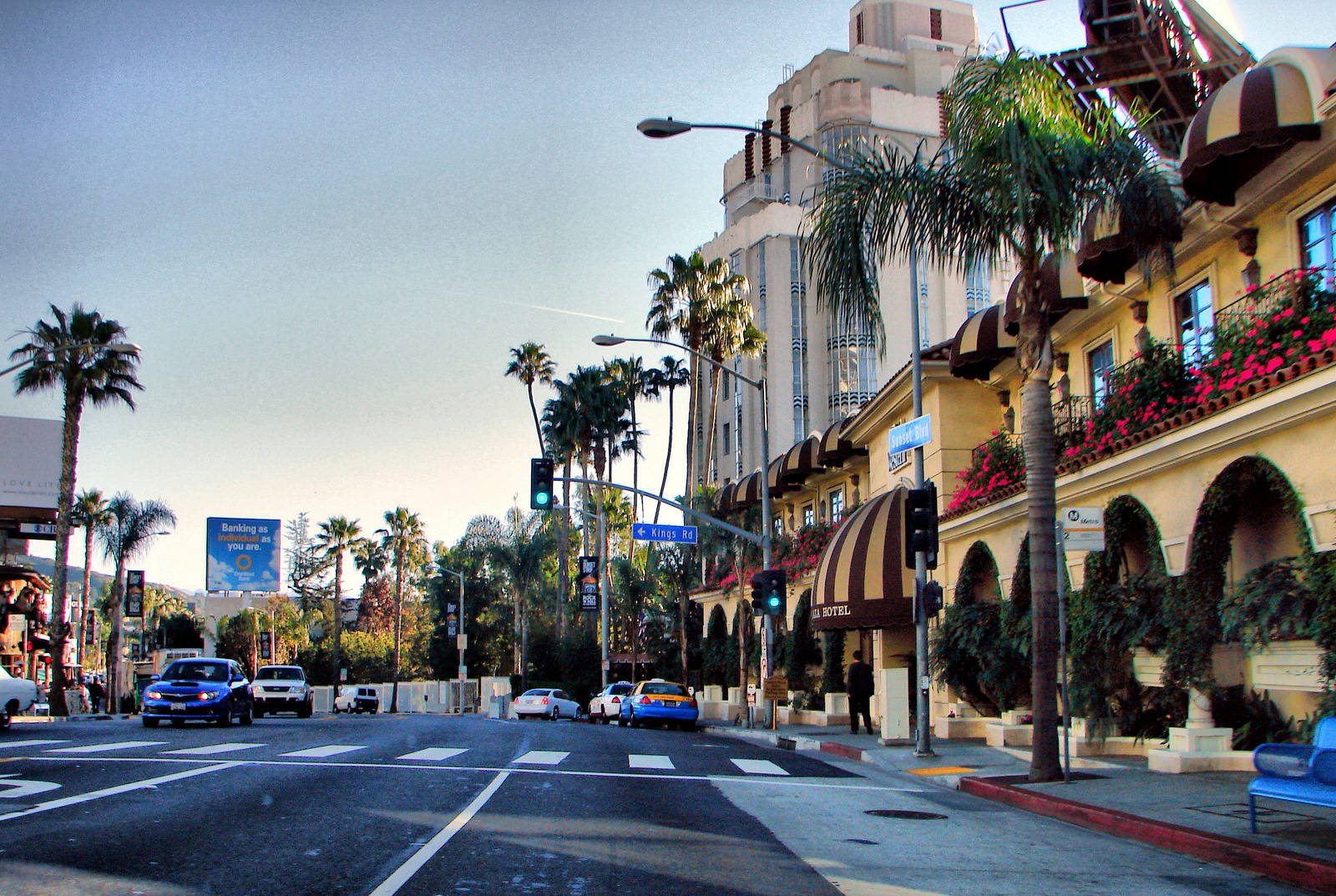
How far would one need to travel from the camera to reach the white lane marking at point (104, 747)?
1648 cm

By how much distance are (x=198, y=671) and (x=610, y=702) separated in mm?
19779

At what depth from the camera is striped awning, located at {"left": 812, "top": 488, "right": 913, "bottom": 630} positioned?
990 inches

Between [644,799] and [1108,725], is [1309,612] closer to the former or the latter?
[1108,725]

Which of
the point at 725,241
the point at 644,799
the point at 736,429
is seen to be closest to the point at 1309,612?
the point at 644,799

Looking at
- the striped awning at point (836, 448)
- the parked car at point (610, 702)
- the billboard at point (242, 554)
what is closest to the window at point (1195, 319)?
the striped awning at point (836, 448)

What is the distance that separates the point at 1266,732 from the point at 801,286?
180 feet

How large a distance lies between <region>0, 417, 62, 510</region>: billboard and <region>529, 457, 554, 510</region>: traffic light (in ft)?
103

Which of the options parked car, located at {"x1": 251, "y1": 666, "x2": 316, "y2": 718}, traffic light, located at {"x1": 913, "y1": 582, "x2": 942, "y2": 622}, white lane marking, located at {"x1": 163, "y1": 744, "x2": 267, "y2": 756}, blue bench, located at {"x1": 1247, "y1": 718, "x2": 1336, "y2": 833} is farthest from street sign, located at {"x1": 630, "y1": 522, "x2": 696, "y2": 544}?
blue bench, located at {"x1": 1247, "y1": 718, "x2": 1336, "y2": 833}

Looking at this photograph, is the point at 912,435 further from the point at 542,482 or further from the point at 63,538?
the point at 63,538

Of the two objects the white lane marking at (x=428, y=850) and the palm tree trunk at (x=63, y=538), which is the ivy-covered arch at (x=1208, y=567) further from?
the palm tree trunk at (x=63, y=538)

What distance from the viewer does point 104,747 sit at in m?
17.2

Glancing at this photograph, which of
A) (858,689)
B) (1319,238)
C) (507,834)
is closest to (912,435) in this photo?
(1319,238)

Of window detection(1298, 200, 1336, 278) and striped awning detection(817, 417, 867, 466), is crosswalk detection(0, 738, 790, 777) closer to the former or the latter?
window detection(1298, 200, 1336, 278)

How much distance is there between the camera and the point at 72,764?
46.3 feet
